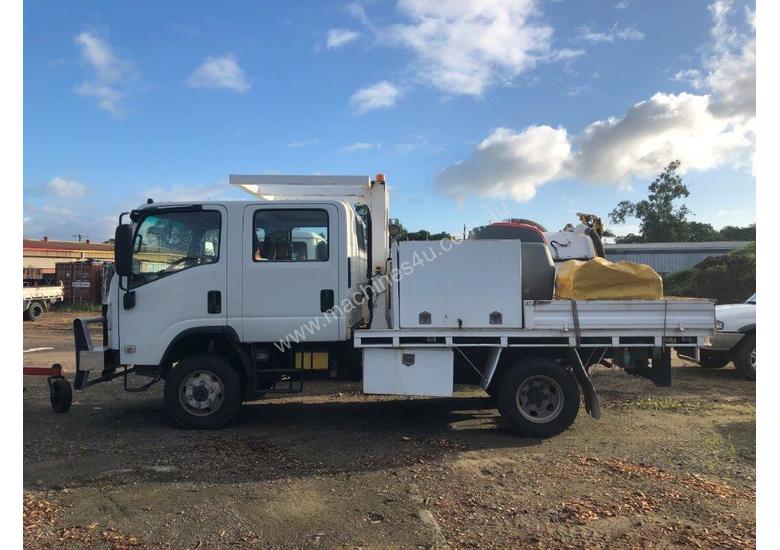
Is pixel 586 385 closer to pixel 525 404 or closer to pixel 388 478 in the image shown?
pixel 525 404

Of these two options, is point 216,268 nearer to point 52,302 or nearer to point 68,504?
point 68,504

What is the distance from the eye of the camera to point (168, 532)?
142 inches

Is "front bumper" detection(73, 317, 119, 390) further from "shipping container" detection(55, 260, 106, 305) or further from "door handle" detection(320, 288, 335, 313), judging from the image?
"shipping container" detection(55, 260, 106, 305)

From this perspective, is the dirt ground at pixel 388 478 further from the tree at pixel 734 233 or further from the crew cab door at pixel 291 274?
the tree at pixel 734 233

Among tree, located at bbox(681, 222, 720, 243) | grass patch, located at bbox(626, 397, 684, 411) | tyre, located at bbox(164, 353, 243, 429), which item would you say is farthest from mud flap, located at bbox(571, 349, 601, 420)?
tree, located at bbox(681, 222, 720, 243)

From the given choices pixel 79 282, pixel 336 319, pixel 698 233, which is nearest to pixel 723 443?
pixel 336 319

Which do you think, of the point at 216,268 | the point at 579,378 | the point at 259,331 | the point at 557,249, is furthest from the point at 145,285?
the point at 557,249

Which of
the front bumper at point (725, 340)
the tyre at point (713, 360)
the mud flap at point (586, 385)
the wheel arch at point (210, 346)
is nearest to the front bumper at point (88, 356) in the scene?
the wheel arch at point (210, 346)

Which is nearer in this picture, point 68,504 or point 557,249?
point 68,504

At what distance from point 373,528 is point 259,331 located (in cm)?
278

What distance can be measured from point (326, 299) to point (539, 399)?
2597mm

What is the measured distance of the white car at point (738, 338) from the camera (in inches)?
348

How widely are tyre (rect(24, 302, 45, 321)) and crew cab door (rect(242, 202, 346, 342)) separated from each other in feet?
65.6

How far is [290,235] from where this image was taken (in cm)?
586
